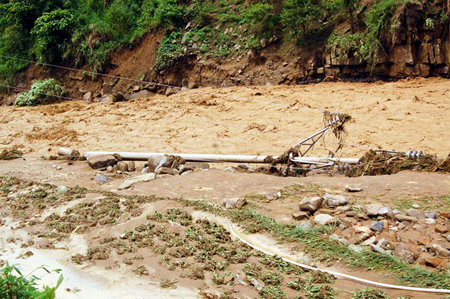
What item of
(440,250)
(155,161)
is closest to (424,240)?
(440,250)

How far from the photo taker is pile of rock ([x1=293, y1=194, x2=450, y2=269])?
4.08 metres

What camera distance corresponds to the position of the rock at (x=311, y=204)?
5020 mm

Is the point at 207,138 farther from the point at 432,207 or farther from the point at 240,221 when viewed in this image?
the point at 432,207

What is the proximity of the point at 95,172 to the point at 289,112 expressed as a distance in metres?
4.68

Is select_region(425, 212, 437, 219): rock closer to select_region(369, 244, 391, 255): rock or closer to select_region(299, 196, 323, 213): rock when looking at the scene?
select_region(369, 244, 391, 255): rock

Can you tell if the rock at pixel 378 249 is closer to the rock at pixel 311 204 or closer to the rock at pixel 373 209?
the rock at pixel 373 209

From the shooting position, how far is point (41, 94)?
14766 millimetres

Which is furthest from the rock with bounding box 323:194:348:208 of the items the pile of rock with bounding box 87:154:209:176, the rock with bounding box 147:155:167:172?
the rock with bounding box 147:155:167:172

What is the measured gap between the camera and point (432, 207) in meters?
4.97

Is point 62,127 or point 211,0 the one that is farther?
point 211,0

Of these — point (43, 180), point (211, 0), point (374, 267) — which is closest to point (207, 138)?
point (43, 180)

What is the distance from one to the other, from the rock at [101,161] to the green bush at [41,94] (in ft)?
24.9

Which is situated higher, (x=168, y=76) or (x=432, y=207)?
(x=168, y=76)

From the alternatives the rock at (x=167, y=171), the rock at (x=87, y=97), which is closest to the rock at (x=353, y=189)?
the rock at (x=167, y=171)
